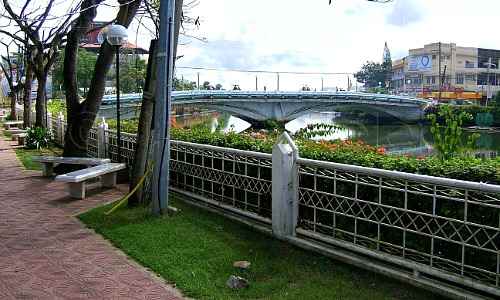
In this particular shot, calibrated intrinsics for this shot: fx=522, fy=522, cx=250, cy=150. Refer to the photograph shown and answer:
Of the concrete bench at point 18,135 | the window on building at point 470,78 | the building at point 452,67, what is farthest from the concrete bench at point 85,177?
the window on building at point 470,78

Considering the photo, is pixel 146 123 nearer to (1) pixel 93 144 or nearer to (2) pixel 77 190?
(2) pixel 77 190

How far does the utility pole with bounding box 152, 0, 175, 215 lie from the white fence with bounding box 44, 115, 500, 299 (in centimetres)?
71

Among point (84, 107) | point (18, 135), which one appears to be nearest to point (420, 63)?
point (18, 135)

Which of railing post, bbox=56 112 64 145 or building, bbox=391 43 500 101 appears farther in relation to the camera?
building, bbox=391 43 500 101

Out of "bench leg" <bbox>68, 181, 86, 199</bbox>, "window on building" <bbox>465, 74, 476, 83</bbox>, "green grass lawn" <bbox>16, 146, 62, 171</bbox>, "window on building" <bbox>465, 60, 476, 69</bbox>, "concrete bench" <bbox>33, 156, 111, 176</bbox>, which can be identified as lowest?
"green grass lawn" <bbox>16, 146, 62, 171</bbox>

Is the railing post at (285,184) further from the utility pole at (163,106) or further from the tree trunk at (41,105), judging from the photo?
the tree trunk at (41,105)

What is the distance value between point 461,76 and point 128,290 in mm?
72247

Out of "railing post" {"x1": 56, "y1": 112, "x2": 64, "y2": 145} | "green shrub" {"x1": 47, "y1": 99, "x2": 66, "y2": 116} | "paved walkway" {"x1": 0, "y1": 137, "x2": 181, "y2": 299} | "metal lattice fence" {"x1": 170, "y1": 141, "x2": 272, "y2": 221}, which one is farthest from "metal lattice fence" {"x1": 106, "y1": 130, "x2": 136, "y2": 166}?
"green shrub" {"x1": 47, "y1": 99, "x2": 66, "y2": 116}

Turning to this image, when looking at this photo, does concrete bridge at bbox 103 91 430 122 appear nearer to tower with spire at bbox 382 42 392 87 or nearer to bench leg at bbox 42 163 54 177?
bench leg at bbox 42 163 54 177

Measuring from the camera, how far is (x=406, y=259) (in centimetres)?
419

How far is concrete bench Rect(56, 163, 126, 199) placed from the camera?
742cm

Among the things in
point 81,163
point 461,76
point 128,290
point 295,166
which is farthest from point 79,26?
point 461,76

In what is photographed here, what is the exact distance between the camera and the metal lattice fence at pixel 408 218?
374cm

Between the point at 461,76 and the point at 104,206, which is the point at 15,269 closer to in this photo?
the point at 104,206
